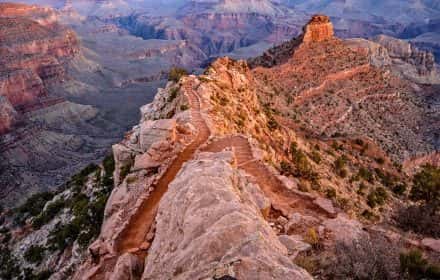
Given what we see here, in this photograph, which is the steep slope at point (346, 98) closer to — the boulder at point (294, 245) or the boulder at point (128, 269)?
the boulder at point (294, 245)

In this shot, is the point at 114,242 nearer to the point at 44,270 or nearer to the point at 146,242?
the point at 146,242

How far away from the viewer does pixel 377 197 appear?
2794cm

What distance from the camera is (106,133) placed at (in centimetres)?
11281

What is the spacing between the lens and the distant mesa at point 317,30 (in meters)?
65.2

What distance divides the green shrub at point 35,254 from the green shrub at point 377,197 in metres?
21.5

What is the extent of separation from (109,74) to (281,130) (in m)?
159

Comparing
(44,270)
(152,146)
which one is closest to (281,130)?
(152,146)

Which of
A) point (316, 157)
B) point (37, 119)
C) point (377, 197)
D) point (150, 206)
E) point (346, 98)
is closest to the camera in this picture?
point (150, 206)

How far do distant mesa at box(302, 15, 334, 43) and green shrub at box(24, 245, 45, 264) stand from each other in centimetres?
4994

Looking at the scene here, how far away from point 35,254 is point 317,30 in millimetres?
53137

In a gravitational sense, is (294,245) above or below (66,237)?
above

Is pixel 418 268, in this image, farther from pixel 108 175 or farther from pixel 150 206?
pixel 108 175

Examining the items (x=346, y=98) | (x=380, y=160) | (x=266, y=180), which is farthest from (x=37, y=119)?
(x=266, y=180)

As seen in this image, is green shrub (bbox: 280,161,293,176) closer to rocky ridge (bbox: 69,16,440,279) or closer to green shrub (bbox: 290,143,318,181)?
rocky ridge (bbox: 69,16,440,279)
